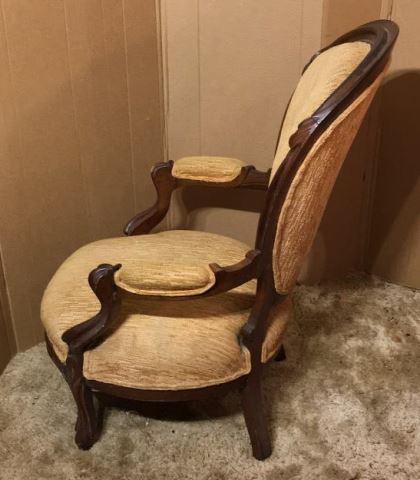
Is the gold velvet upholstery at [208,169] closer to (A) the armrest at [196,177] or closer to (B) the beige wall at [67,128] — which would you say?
(A) the armrest at [196,177]

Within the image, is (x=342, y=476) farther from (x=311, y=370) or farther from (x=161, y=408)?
(x=161, y=408)

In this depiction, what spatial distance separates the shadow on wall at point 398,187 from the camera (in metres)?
1.81

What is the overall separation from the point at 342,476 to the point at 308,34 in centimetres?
122

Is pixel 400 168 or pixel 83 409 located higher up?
pixel 400 168

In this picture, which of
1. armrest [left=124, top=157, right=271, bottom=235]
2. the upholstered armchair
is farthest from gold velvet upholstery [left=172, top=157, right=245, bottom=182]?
the upholstered armchair

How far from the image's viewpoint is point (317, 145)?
1.01 meters

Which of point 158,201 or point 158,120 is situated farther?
point 158,120

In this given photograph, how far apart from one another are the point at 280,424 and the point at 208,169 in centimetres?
72

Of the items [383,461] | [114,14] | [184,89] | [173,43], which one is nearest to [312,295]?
[383,461]

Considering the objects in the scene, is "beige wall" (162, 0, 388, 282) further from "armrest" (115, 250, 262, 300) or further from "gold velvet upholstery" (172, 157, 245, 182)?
"armrest" (115, 250, 262, 300)

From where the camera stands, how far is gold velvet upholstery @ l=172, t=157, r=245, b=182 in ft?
5.03

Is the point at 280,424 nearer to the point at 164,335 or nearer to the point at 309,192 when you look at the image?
the point at 164,335

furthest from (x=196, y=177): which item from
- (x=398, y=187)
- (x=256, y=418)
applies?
(x=398, y=187)

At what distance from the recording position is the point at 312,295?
193 centimetres
